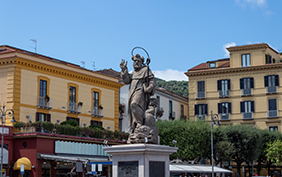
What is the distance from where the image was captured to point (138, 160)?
12.0 metres

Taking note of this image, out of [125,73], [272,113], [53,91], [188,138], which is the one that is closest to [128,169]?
[125,73]

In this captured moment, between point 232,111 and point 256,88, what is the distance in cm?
424

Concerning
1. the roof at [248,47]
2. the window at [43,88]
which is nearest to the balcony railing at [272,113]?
the roof at [248,47]

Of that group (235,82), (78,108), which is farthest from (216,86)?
(78,108)

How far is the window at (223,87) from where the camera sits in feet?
189

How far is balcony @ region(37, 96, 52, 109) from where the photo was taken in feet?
123

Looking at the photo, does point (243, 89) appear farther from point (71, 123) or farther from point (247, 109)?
point (71, 123)

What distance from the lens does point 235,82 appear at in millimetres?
57406

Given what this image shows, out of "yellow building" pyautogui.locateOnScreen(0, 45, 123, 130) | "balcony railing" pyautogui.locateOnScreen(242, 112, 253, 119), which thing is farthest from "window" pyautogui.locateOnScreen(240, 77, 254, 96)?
"yellow building" pyautogui.locateOnScreen(0, 45, 123, 130)

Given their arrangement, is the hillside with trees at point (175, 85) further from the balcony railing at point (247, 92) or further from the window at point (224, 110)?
the balcony railing at point (247, 92)

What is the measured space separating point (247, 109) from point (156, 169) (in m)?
46.1

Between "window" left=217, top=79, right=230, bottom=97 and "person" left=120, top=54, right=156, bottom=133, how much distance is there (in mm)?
45400

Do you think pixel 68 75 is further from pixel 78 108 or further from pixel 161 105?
pixel 161 105

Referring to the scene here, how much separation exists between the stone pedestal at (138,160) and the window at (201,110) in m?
46.8
